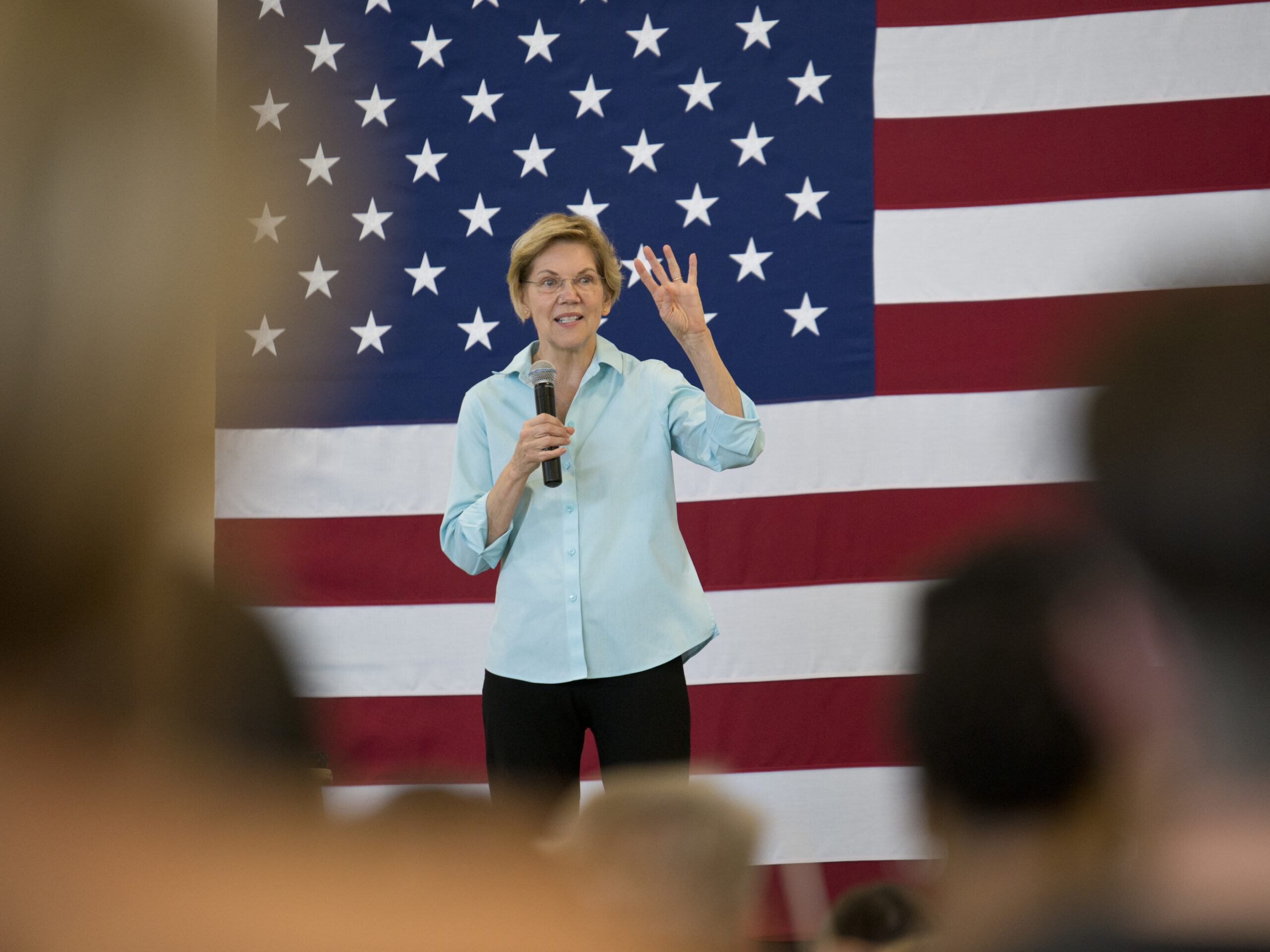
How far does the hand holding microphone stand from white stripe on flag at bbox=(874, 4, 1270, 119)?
157 cm

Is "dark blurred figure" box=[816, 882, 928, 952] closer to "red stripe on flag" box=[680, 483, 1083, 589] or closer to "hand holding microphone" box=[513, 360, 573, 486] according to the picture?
"hand holding microphone" box=[513, 360, 573, 486]

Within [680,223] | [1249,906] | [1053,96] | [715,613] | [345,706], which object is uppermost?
[1053,96]

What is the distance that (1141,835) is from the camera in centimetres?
36

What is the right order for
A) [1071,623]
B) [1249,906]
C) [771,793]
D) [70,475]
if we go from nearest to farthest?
[70,475]
[1249,906]
[1071,623]
[771,793]

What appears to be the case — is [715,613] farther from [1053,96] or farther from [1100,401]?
[1100,401]

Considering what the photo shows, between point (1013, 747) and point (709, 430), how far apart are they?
65.4 inches

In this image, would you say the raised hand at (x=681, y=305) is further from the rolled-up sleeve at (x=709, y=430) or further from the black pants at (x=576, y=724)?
the black pants at (x=576, y=724)

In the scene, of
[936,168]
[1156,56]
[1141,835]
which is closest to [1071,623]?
[1141,835]

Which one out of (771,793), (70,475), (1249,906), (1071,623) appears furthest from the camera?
(771,793)

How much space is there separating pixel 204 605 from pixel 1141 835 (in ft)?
0.98

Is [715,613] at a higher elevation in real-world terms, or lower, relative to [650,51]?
lower

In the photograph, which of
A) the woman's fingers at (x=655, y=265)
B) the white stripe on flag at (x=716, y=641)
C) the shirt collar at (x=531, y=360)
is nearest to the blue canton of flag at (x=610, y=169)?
the white stripe on flag at (x=716, y=641)

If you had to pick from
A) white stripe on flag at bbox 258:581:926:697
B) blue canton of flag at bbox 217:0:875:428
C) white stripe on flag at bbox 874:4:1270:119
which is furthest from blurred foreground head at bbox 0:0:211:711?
white stripe on flag at bbox 874:4:1270:119

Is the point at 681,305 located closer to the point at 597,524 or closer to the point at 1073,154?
the point at 597,524
